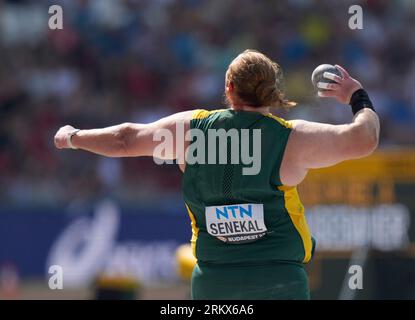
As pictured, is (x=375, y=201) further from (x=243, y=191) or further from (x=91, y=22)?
(x=91, y=22)

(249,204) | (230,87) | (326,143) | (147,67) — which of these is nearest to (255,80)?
(230,87)

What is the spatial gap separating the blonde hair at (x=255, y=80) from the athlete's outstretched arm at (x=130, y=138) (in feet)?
0.91

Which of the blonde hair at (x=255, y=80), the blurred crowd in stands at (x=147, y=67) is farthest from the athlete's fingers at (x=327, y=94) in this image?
the blurred crowd in stands at (x=147, y=67)

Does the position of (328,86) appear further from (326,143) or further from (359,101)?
(326,143)

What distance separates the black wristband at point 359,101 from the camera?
4.32 m

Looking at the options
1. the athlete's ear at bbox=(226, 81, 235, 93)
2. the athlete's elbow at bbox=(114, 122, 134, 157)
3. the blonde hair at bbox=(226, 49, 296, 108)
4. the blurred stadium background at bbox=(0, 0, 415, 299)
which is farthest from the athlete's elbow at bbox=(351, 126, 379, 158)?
the blurred stadium background at bbox=(0, 0, 415, 299)

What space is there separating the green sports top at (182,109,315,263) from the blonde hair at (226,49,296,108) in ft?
0.25

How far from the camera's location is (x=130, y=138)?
14.9 feet

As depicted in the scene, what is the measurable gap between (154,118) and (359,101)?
33.3 ft

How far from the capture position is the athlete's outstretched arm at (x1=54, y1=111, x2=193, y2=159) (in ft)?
14.6

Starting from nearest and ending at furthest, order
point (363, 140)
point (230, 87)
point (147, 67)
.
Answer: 1. point (363, 140)
2. point (230, 87)
3. point (147, 67)

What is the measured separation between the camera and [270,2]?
1584cm
